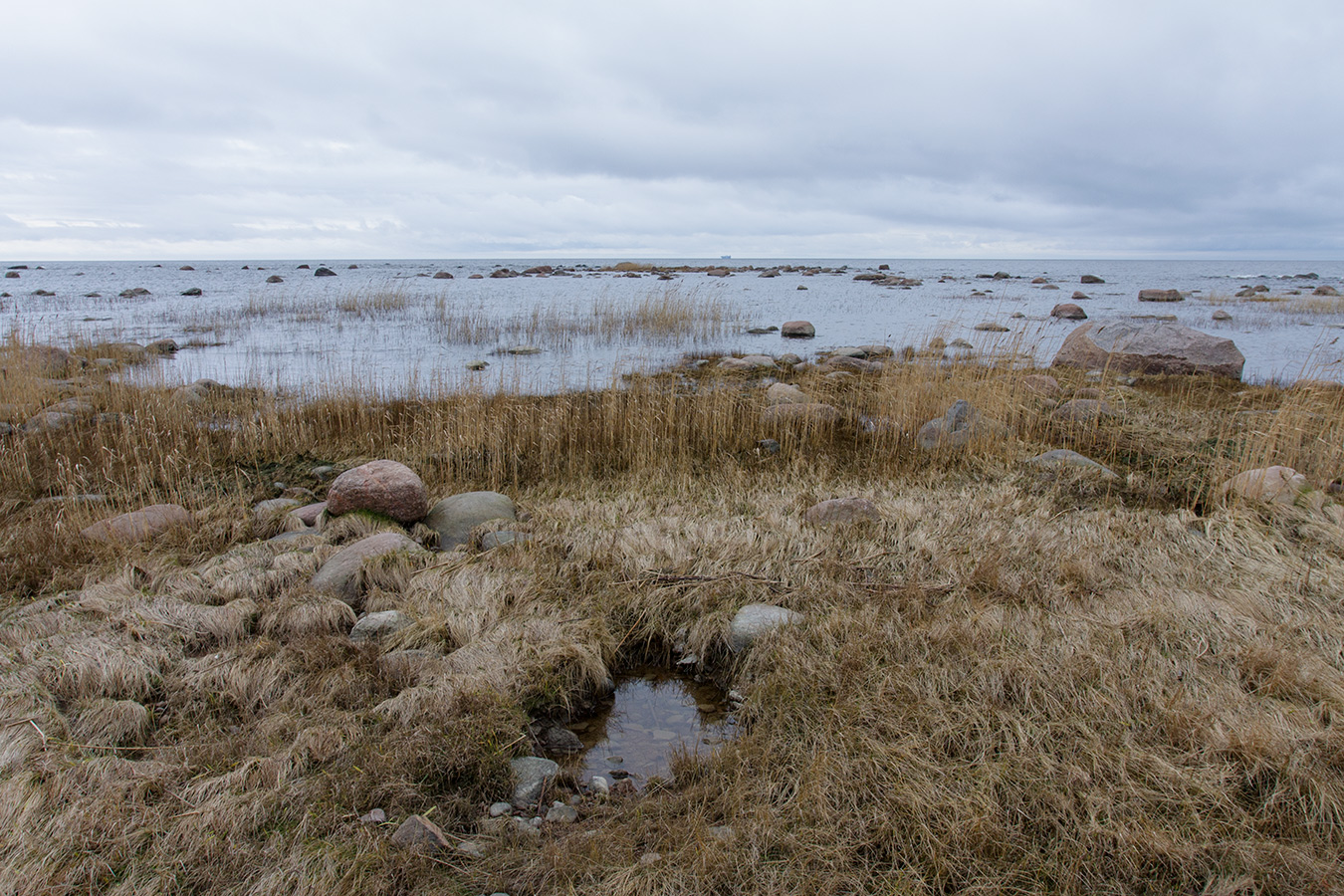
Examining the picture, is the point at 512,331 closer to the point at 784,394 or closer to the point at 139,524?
the point at 784,394

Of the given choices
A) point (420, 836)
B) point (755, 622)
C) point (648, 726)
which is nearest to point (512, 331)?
point (755, 622)

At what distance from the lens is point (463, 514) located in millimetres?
5668

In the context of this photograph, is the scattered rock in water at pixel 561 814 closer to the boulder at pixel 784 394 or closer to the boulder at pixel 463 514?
the boulder at pixel 463 514

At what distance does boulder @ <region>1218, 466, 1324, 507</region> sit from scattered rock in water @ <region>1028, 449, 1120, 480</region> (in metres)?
0.91

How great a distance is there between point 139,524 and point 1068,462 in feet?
26.1

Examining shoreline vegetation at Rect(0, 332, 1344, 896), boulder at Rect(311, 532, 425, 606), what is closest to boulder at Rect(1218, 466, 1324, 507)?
shoreline vegetation at Rect(0, 332, 1344, 896)

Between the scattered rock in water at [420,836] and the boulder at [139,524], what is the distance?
12.2 feet

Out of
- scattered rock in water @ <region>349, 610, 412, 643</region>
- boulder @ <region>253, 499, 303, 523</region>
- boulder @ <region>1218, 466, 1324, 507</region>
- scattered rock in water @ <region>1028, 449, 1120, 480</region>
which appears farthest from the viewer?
scattered rock in water @ <region>1028, 449, 1120, 480</region>

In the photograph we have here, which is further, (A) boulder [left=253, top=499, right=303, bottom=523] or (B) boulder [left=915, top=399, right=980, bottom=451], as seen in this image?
(B) boulder [left=915, top=399, right=980, bottom=451]

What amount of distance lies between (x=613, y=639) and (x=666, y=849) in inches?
63.5

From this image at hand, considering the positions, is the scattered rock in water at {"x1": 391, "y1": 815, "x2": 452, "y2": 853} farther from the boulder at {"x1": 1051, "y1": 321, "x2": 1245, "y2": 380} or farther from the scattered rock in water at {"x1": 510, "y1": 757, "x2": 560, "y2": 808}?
the boulder at {"x1": 1051, "y1": 321, "x2": 1245, "y2": 380}

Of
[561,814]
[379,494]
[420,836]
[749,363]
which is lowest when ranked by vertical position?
[561,814]

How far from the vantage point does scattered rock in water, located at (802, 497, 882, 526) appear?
5414 mm

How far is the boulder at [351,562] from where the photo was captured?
4.29 m
